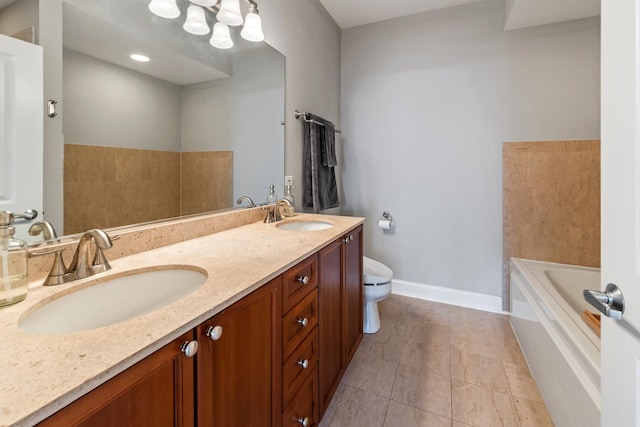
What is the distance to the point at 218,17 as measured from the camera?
1.51 metres

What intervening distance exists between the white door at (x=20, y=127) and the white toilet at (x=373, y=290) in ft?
5.70

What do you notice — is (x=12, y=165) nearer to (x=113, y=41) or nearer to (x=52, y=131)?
(x=52, y=131)

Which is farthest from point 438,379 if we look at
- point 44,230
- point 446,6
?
point 446,6

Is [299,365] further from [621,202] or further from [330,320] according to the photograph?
[621,202]

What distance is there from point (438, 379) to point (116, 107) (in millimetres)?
2041

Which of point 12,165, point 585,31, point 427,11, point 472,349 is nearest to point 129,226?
point 12,165

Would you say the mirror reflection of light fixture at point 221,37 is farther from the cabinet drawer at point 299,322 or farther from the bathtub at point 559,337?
the bathtub at point 559,337

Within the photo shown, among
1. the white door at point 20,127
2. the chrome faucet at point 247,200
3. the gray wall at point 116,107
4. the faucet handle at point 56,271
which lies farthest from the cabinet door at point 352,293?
the white door at point 20,127

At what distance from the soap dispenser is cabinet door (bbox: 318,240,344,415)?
912mm

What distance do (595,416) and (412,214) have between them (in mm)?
1906

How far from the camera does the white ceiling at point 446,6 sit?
78.7 inches

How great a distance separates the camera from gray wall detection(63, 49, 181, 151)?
0.93m

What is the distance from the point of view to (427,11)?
8.46 ft

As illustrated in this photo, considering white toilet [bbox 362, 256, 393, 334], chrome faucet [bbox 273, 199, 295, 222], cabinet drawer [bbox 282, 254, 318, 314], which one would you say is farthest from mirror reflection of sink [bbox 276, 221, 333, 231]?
cabinet drawer [bbox 282, 254, 318, 314]
